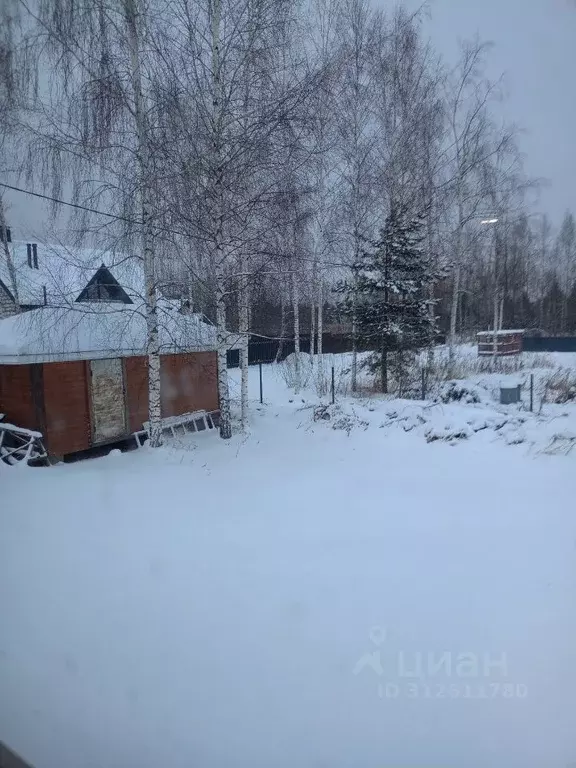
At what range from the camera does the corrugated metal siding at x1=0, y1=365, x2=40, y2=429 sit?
5.64m

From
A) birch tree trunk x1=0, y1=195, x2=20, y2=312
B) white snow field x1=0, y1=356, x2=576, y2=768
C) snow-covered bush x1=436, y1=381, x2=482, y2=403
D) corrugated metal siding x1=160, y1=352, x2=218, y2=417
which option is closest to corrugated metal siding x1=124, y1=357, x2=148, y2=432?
corrugated metal siding x1=160, y1=352, x2=218, y2=417

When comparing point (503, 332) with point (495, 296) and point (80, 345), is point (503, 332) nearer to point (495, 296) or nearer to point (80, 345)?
point (495, 296)

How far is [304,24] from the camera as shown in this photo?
6.11 metres

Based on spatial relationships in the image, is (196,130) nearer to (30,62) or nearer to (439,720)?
(30,62)

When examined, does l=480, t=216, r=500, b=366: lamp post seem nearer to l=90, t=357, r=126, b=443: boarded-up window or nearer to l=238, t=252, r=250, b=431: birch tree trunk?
l=238, t=252, r=250, b=431: birch tree trunk

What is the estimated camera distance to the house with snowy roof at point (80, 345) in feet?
17.4

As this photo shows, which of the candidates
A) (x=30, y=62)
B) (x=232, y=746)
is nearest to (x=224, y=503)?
(x=232, y=746)

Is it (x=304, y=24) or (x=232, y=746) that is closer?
(x=232, y=746)

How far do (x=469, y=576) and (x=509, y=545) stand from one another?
50cm

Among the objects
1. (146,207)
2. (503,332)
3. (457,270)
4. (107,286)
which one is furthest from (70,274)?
(503,332)

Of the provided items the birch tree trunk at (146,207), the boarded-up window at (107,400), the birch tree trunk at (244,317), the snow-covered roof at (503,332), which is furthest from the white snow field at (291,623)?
the snow-covered roof at (503,332)

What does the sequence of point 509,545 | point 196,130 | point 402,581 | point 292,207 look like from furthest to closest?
point 292,207
point 196,130
point 509,545
point 402,581

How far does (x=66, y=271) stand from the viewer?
5.20 metres

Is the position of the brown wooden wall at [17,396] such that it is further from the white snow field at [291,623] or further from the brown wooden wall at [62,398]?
the white snow field at [291,623]
